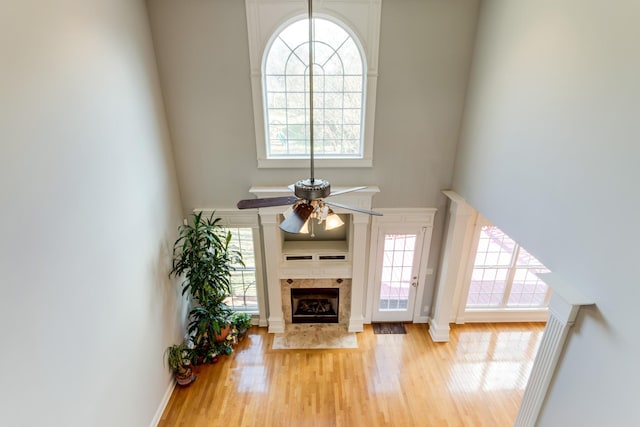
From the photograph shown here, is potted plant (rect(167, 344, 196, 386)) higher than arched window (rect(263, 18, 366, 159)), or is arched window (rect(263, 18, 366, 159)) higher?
arched window (rect(263, 18, 366, 159))

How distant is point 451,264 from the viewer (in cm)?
544

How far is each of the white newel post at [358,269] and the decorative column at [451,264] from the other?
130 centimetres

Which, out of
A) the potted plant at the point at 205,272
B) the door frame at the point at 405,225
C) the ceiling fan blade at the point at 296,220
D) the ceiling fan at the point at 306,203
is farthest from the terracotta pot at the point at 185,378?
the ceiling fan blade at the point at 296,220

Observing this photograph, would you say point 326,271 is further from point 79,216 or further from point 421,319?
point 79,216

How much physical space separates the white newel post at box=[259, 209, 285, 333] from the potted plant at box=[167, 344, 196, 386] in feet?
4.92

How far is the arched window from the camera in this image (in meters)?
4.58

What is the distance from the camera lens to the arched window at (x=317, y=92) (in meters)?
4.58

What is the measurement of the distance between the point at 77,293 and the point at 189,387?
274cm

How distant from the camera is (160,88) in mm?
4527


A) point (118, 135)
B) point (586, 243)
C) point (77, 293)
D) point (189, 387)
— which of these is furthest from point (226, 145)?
point (586, 243)

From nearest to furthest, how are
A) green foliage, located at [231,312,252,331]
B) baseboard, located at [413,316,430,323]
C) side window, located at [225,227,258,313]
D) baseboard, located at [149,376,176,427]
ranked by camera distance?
baseboard, located at [149,376,176,427], side window, located at [225,227,258,313], green foliage, located at [231,312,252,331], baseboard, located at [413,316,430,323]

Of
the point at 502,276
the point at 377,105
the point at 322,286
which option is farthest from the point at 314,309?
the point at 377,105

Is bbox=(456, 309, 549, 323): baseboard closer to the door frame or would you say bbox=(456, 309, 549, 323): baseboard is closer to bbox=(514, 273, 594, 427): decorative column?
the door frame

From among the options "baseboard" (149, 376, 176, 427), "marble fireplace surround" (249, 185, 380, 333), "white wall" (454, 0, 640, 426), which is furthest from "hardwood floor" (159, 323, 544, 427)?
"white wall" (454, 0, 640, 426)
